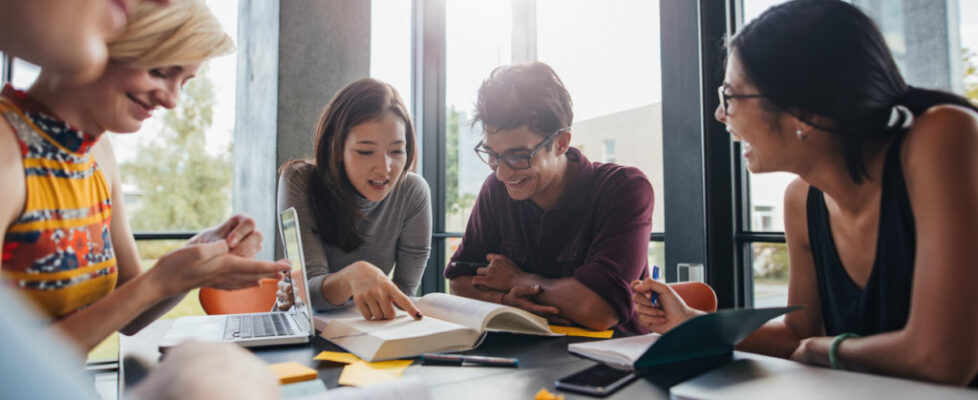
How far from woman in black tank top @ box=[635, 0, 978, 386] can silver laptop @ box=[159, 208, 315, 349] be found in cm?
85

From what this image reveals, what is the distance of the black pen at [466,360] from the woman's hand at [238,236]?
1.40 feet

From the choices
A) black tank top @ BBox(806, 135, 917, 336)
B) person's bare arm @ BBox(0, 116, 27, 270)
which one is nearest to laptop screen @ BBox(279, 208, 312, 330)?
person's bare arm @ BBox(0, 116, 27, 270)

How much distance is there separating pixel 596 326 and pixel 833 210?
67cm

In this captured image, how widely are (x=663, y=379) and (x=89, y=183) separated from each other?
1086mm

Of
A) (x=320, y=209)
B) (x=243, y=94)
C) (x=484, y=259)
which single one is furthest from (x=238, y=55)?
(x=484, y=259)

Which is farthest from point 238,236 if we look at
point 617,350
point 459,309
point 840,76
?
point 840,76

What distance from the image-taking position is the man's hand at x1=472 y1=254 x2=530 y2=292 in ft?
5.95

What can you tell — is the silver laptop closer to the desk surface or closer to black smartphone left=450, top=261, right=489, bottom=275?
the desk surface

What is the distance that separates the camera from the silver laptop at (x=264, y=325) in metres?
1.24

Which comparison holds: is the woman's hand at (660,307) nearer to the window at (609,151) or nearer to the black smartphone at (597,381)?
the black smartphone at (597,381)

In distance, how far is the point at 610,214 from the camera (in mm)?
1821

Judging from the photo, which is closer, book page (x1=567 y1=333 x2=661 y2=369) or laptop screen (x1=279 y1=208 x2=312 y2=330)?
book page (x1=567 y1=333 x2=661 y2=369)

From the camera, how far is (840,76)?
1096mm

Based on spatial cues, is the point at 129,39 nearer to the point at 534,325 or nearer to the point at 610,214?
the point at 534,325
